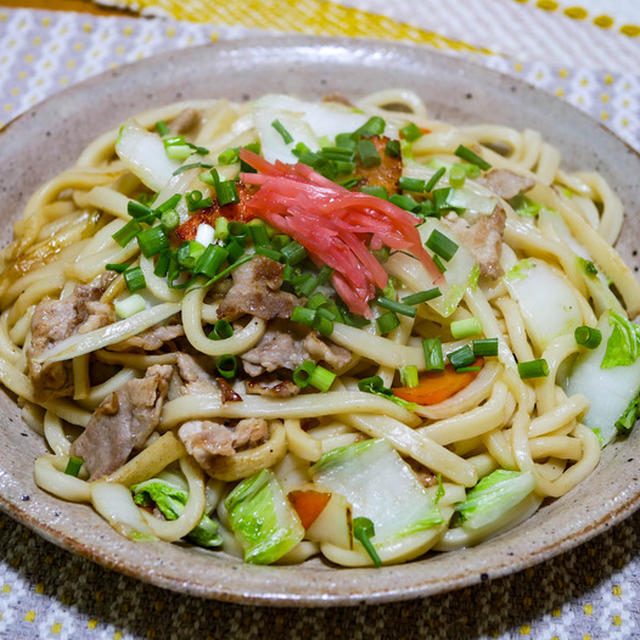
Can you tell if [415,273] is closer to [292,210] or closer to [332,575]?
[292,210]

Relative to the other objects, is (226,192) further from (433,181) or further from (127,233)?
(433,181)

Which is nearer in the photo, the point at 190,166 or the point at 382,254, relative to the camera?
the point at 382,254

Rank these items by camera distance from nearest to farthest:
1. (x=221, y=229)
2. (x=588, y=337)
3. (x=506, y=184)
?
(x=221, y=229)
(x=588, y=337)
(x=506, y=184)

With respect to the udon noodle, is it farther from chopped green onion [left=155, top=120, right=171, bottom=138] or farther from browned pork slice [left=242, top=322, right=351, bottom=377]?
chopped green onion [left=155, top=120, right=171, bottom=138]

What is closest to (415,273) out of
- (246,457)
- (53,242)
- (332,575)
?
(246,457)

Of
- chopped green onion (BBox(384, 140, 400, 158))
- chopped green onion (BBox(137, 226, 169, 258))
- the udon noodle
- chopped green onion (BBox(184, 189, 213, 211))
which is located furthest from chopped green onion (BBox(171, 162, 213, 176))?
chopped green onion (BBox(384, 140, 400, 158))

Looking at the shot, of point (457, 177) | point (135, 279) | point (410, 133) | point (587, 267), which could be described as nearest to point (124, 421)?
point (135, 279)

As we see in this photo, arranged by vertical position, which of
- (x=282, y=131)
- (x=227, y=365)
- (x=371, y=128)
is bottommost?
(x=227, y=365)
